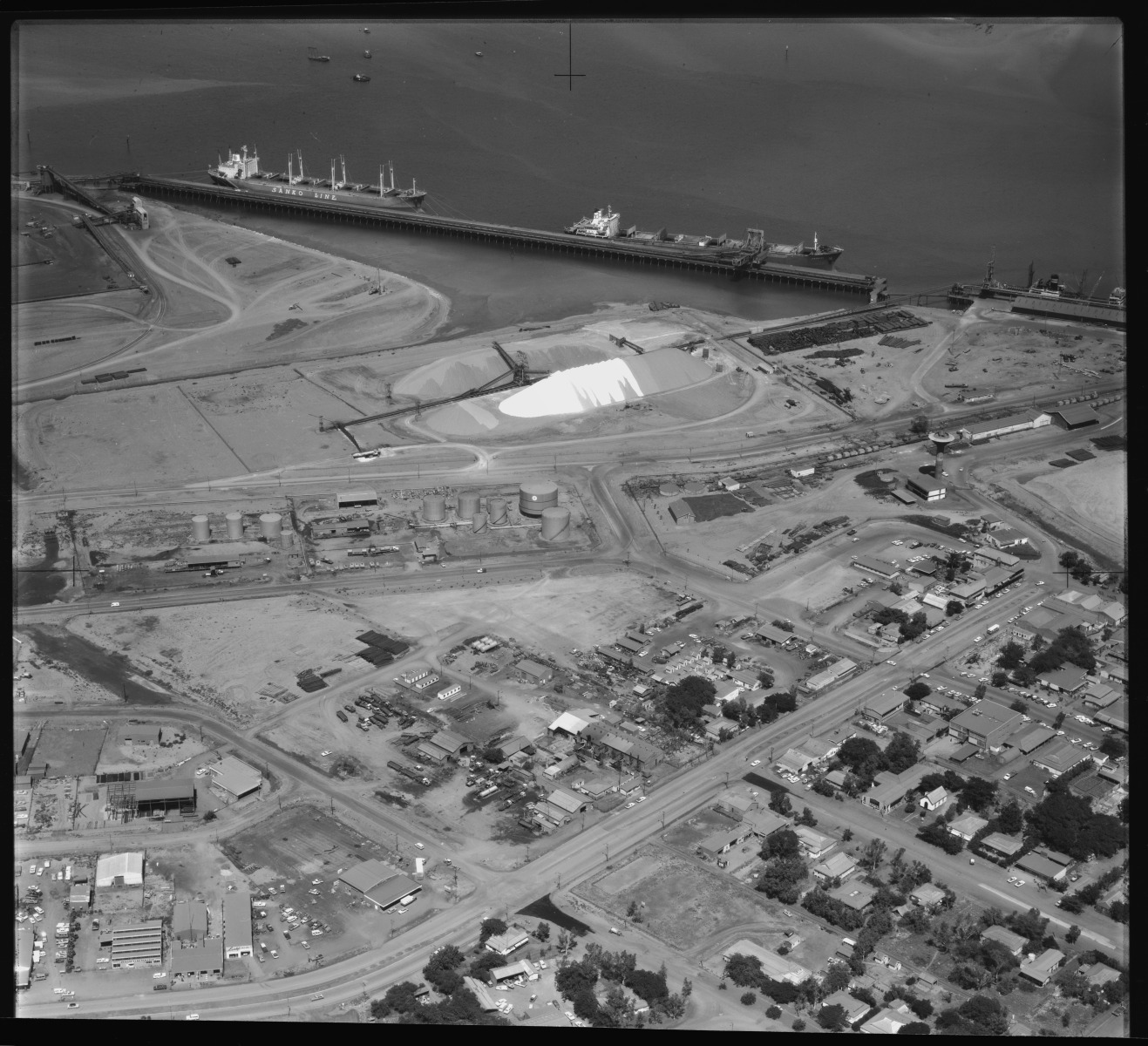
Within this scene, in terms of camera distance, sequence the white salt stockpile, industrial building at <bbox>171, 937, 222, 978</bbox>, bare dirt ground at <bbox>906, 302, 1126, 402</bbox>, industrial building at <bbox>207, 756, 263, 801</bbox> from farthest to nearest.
→ bare dirt ground at <bbox>906, 302, 1126, 402</bbox> → the white salt stockpile → industrial building at <bbox>207, 756, 263, 801</bbox> → industrial building at <bbox>171, 937, 222, 978</bbox>

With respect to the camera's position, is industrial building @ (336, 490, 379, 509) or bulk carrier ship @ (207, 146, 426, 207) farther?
bulk carrier ship @ (207, 146, 426, 207)

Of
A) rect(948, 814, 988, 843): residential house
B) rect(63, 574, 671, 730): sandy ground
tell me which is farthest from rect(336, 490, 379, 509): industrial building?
rect(948, 814, 988, 843): residential house

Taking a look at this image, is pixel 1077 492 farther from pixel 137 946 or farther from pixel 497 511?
pixel 137 946

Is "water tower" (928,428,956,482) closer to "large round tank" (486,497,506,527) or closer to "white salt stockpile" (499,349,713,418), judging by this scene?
"white salt stockpile" (499,349,713,418)

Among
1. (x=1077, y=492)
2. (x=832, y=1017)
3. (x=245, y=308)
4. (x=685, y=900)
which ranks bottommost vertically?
(x=685, y=900)

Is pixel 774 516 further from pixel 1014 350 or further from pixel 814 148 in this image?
pixel 814 148

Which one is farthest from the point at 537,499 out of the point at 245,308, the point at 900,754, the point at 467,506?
the point at 245,308
